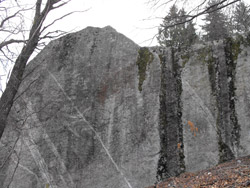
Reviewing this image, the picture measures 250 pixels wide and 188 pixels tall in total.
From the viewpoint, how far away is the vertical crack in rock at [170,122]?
219 inches

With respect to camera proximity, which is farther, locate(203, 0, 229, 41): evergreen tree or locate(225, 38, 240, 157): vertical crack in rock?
locate(225, 38, 240, 157): vertical crack in rock

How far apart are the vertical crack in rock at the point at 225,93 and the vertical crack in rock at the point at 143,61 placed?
1404mm

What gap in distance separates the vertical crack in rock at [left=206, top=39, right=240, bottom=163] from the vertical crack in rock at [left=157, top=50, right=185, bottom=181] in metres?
0.75

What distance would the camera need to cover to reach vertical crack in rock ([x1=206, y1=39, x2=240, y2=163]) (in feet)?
17.5

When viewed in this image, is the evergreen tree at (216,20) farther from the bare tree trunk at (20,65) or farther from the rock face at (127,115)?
the bare tree trunk at (20,65)

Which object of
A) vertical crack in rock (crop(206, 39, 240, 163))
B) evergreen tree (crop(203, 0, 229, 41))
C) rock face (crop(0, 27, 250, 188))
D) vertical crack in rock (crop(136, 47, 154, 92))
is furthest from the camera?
vertical crack in rock (crop(136, 47, 154, 92))

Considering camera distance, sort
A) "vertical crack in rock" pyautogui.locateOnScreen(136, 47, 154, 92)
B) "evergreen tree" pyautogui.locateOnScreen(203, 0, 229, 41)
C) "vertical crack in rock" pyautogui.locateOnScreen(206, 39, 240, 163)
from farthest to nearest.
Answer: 1. "vertical crack in rock" pyautogui.locateOnScreen(136, 47, 154, 92)
2. "vertical crack in rock" pyautogui.locateOnScreen(206, 39, 240, 163)
3. "evergreen tree" pyautogui.locateOnScreen(203, 0, 229, 41)

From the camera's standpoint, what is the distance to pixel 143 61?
22.0 ft

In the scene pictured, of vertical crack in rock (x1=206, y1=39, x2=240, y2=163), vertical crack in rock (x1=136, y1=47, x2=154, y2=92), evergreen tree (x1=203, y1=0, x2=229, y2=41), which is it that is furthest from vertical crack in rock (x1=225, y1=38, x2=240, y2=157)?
vertical crack in rock (x1=136, y1=47, x2=154, y2=92)

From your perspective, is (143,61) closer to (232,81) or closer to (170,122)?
(170,122)

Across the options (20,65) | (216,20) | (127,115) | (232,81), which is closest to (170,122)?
(127,115)

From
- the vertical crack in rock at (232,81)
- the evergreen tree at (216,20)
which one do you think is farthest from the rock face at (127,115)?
the evergreen tree at (216,20)

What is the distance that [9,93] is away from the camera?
507 cm

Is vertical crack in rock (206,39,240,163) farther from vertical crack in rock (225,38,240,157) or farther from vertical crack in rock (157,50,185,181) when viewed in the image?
vertical crack in rock (157,50,185,181)
